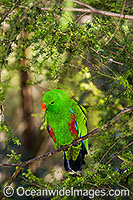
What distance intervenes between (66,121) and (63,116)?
0.02 m

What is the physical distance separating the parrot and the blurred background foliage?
7 centimetres

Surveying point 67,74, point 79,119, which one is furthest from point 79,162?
point 67,74

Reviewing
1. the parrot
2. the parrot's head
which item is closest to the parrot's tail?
the parrot

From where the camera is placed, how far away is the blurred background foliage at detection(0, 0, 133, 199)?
0.66 m

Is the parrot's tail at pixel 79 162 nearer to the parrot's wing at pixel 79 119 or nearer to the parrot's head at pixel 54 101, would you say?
the parrot's wing at pixel 79 119

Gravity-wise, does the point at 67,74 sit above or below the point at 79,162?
above

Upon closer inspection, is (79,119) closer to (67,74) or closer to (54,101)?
(54,101)

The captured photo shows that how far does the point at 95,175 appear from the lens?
79 centimetres

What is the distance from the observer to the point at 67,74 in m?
1.21

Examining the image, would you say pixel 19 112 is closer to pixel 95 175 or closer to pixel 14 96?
pixel 14 96

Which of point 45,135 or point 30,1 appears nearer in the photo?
point 30,1

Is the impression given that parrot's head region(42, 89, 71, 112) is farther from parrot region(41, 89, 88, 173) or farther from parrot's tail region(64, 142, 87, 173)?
parrot's tail region(64, 142, 87, 173)

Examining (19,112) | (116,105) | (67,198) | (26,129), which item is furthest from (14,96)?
(67,198)

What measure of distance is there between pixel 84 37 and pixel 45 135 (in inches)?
34.5
